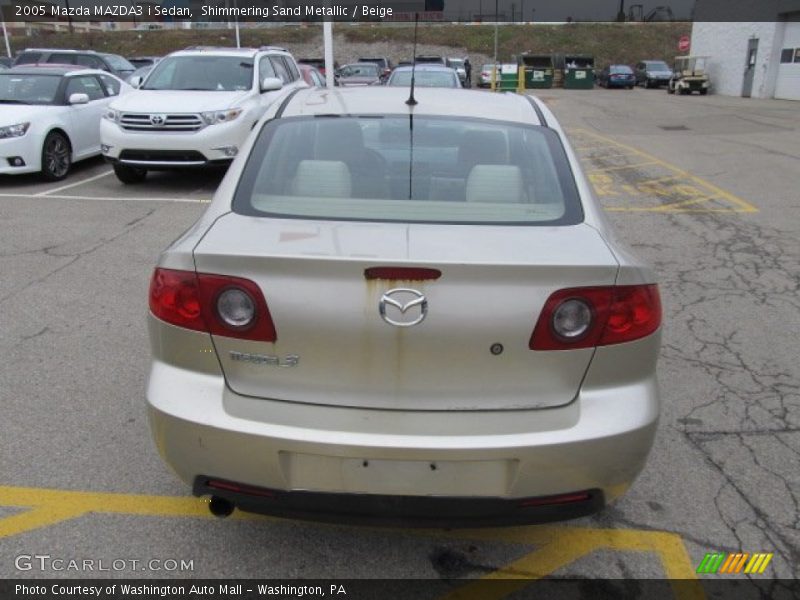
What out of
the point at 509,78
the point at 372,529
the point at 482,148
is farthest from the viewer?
the point at 509,78

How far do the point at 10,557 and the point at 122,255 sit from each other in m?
4.09

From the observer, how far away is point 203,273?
214cm

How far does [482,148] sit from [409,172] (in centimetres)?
38

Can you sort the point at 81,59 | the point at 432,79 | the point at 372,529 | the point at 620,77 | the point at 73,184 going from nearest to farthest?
the point at 372,529 → the point at 73,184 → the point at 432,79 → the point at 81,59 → the point at 620,77

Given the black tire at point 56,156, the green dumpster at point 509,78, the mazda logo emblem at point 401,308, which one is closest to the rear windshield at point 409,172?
the mazda logo emblem at point 401,308

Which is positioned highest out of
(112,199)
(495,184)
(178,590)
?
(495,184)

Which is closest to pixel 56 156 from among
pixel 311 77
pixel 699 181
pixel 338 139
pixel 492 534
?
pixel 311 77

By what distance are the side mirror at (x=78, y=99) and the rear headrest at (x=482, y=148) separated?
349 inches

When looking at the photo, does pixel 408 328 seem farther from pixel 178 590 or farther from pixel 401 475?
pixel 178 590

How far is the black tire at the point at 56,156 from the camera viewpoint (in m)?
9.58

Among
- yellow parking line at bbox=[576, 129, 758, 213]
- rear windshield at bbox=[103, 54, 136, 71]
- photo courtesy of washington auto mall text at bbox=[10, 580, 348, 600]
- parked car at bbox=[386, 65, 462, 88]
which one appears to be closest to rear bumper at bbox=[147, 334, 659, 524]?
photo courtesy of washington auto mall text at bbox=[10, 580, 348, 600]

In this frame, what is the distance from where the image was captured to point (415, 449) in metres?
2.04

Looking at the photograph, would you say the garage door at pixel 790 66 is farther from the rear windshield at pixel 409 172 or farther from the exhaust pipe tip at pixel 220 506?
the exhaust pipe tip at pixel 220 506

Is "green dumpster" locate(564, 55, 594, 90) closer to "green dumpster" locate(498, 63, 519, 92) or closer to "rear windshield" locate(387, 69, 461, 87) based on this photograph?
"green dumpster" locate(498, 63, 519, 92)
